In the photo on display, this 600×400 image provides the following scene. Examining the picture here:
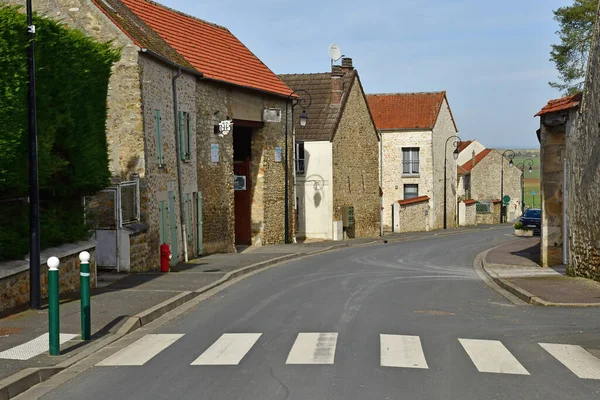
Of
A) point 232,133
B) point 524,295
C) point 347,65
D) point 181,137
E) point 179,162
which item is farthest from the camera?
point 347,65

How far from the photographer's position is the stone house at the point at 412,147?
5597cm

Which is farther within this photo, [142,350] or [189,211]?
[189,211]

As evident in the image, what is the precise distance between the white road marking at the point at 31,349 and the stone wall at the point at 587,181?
11372mm

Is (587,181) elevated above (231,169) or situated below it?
below

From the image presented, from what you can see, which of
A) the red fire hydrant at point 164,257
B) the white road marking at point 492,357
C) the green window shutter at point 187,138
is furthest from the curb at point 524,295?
the green window shutter at point 187,138

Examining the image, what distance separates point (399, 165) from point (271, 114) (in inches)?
1047

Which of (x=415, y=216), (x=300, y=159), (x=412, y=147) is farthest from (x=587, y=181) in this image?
(x=412, y=147)

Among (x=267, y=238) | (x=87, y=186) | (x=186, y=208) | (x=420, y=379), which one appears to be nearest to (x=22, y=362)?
(x=420, y=379)

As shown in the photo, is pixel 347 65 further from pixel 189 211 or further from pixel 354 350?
pixel 354 350

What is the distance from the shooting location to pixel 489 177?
72.9 m

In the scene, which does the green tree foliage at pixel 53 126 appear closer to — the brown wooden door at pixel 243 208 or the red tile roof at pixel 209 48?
the red tile roof at pixel 209 48

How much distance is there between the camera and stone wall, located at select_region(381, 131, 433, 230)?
183 feet

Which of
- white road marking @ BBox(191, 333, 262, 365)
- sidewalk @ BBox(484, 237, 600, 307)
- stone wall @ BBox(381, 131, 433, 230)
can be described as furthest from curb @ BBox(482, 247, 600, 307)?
stone wall @ BBox(381, 131, 433, 230)

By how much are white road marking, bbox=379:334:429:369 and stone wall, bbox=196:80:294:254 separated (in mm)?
16020
